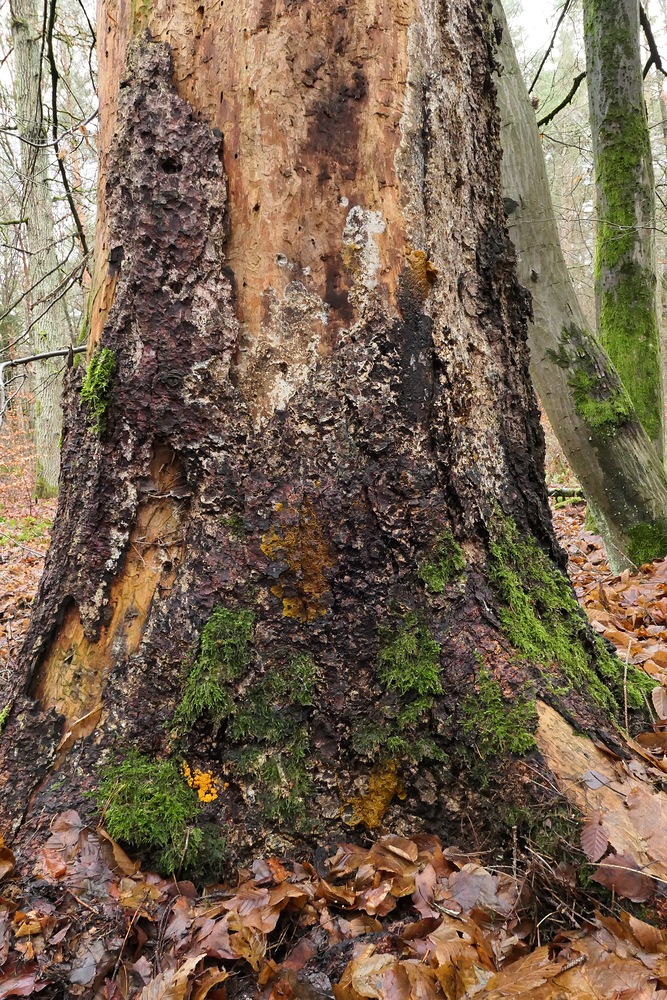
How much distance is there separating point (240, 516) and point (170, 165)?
1.03 metres

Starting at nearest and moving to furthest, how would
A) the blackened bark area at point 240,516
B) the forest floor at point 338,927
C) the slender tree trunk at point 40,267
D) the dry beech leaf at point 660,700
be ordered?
the forest floor at point 338,927 < the blackened bark area at point 240,516 < the dry beech leaf at point 660,700 < the slender tree trunk at point 40,267

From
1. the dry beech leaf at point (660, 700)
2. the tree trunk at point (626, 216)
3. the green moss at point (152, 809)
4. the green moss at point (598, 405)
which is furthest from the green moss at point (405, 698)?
the tree trunk at point (626, 216)

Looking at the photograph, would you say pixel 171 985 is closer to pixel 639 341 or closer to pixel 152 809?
pixel 152 809

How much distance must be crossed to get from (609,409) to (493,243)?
2.60 m

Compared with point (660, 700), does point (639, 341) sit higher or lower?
higher

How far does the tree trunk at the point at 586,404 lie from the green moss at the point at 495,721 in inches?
121

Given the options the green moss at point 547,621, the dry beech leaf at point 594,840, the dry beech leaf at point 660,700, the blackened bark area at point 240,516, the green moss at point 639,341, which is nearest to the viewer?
the dry beech leaf at point 594,840

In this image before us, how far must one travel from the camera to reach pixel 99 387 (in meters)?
1.78

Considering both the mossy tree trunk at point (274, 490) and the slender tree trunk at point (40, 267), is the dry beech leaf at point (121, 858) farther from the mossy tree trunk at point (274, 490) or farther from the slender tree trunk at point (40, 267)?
the slender tree trunk at point (40, 267)

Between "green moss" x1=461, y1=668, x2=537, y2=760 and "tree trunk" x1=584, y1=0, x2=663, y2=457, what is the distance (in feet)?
13.3

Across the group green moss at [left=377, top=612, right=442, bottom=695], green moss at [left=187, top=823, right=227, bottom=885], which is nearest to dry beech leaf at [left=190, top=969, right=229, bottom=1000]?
green moss at [left=187, top=823, right=227, bottom=885]

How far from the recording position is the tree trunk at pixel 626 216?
16.3 ft

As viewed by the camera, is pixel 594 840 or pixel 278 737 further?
pixel 278 737

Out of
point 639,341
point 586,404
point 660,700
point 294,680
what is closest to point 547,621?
point 660,700
